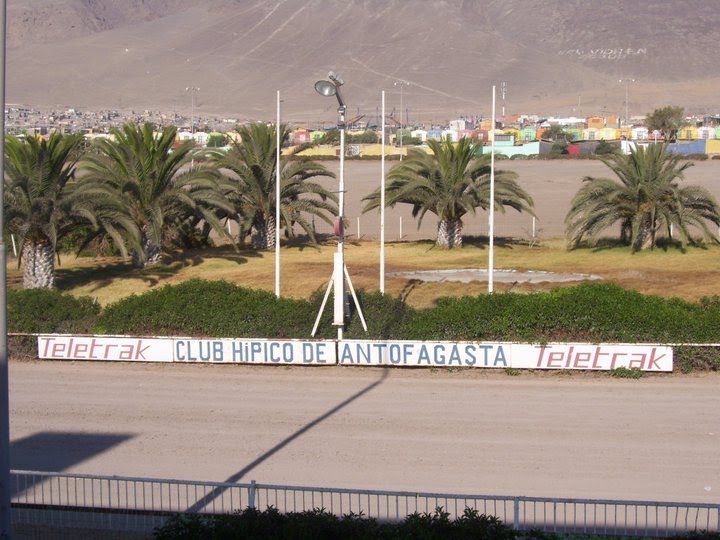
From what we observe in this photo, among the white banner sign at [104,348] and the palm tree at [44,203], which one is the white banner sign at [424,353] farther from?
the palm tree at [44,203]

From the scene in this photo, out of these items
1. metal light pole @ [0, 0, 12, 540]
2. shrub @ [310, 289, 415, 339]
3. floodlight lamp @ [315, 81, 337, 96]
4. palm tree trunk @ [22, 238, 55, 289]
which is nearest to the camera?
metal light pole @ [0, 0, 12, 540]

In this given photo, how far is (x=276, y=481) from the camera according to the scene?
43.7 ft

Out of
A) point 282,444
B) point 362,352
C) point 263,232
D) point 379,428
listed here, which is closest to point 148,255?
point 263,232

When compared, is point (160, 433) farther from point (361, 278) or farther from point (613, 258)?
point (613, 258)

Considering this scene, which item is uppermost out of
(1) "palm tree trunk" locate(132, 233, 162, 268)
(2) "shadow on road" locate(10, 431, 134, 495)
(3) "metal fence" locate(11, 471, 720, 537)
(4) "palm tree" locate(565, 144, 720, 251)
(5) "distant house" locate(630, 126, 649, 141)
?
(5) "distant house" locate(630, 126, 649, 141)

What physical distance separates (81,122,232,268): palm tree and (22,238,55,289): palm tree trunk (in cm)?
295

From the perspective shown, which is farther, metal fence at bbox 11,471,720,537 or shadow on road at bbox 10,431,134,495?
shadow on road at bbox 10,431,134,495

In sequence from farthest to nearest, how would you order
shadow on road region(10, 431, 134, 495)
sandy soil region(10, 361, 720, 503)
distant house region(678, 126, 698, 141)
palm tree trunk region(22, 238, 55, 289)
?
distant house region(678, 126, 698, 141)
palm tree trunk region(22, 238, 55, 289)
shadow on road region(10, 431, 134, 495)
sandy soil region(10, 361, 720, 503)

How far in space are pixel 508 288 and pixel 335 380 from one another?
26.0 feet

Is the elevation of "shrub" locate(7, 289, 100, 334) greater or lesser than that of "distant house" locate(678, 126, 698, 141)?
A: lesser

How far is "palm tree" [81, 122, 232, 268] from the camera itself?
29547 millimetres

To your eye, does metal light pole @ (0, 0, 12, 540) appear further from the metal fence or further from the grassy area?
the grassy area

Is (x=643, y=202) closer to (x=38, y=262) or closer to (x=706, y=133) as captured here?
(x=38, y=262)

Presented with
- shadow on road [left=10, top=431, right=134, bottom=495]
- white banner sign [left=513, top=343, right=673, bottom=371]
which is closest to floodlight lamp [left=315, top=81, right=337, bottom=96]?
white banner sign [left=513, top=343, right=673, bottom=371]
